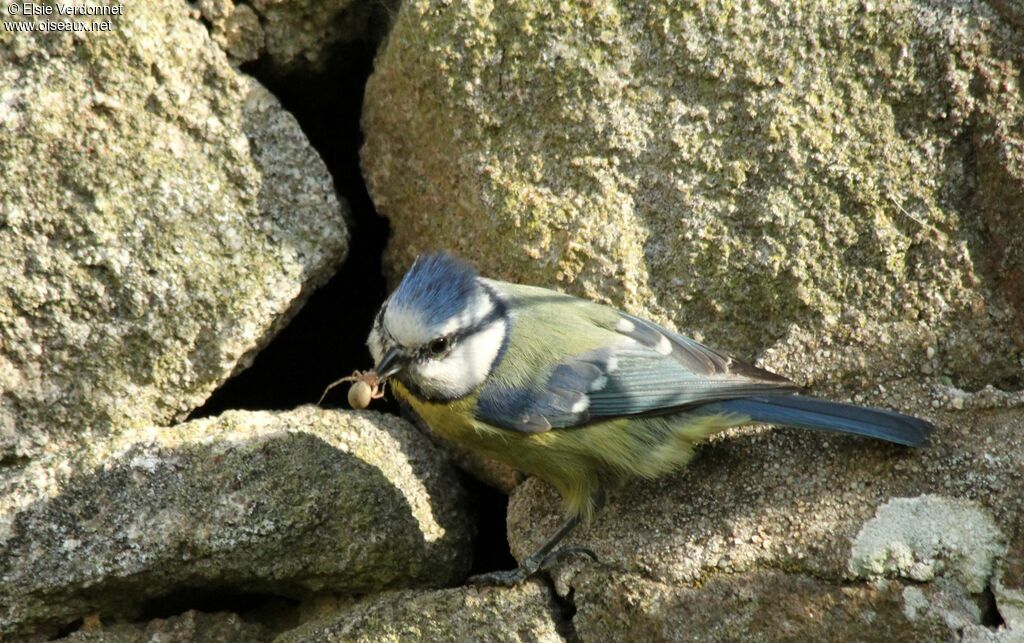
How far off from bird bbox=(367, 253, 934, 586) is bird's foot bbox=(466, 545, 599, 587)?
5 cm

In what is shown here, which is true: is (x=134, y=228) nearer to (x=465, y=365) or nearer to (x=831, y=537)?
(x=465, y=365)

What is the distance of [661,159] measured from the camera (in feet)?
8.86

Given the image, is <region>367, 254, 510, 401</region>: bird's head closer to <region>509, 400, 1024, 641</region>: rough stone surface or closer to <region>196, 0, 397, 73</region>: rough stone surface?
<region>509, 400, 1024, 641</region>: rough stone surface

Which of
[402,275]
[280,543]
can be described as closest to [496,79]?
[402,275]

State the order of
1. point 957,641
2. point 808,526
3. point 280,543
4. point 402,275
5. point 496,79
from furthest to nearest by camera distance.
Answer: point 402,275
point 496,79
point 280,543
point 808,526
point 957,641

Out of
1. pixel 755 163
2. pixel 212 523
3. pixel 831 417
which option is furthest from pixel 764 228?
pixel 212 523

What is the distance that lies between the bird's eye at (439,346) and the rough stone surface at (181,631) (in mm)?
864

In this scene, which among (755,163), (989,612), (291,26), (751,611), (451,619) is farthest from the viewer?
(291,26)

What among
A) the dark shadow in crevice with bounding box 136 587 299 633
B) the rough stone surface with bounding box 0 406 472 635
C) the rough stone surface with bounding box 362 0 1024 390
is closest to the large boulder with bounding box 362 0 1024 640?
the rough stone surface with bounding box 362 0 1024 390

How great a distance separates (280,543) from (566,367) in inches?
35.2

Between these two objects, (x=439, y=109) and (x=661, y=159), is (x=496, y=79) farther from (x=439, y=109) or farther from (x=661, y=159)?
(x=661, y=159)

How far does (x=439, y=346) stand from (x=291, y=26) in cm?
102

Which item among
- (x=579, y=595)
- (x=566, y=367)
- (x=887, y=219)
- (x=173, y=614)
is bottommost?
(x=173, y=614)

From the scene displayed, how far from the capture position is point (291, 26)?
2.87 m
